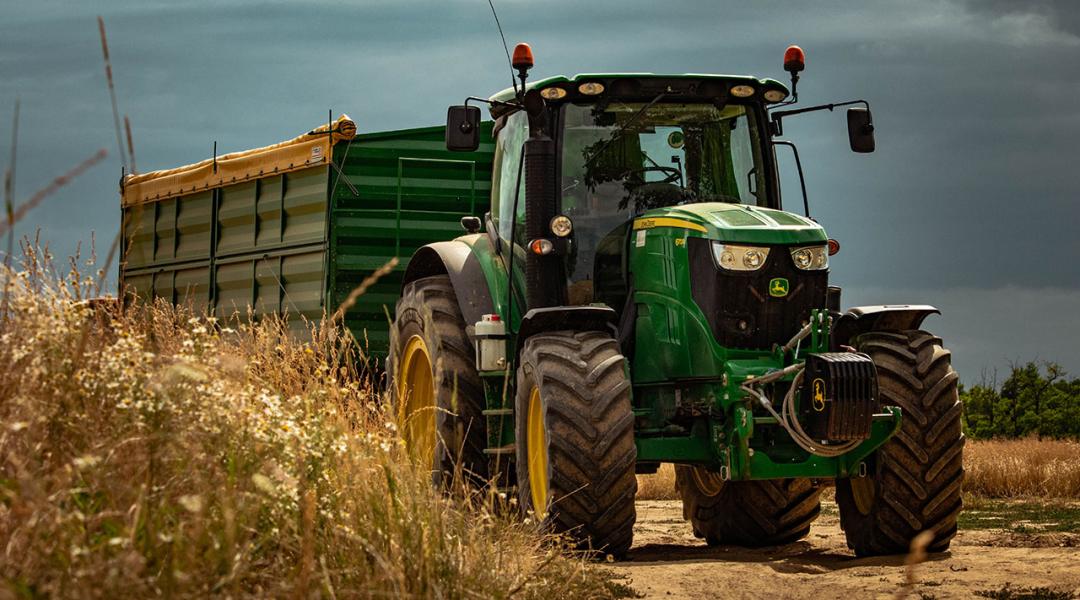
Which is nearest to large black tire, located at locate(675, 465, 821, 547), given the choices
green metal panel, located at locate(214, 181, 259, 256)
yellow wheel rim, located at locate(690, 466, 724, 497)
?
yellow wheel rim, located at locate(690, 466, 724, 497)

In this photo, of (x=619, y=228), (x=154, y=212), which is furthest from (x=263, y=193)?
(x=619, y=228)

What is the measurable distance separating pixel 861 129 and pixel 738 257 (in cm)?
146

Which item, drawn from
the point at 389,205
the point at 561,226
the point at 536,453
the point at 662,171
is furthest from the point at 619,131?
the point at 389,205

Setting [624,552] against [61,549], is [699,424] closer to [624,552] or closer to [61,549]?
[624,552]

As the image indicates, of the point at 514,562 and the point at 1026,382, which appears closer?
the point at 514,562

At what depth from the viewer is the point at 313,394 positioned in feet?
20.9

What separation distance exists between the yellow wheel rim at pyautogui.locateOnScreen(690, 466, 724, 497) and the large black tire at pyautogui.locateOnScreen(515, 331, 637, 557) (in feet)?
6.25

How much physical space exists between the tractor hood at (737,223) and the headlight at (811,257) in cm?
5

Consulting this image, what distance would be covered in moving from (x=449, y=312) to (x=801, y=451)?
8.40 ft

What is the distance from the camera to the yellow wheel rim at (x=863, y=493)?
806 centimetres

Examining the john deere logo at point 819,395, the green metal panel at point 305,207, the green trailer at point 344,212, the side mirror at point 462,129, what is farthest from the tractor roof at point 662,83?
the green metal panel at point 305,207

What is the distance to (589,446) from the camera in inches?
283

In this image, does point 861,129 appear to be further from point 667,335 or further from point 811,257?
point 667,335

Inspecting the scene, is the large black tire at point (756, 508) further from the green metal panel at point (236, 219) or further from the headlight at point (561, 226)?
the green metal panel at point (236, 219)
